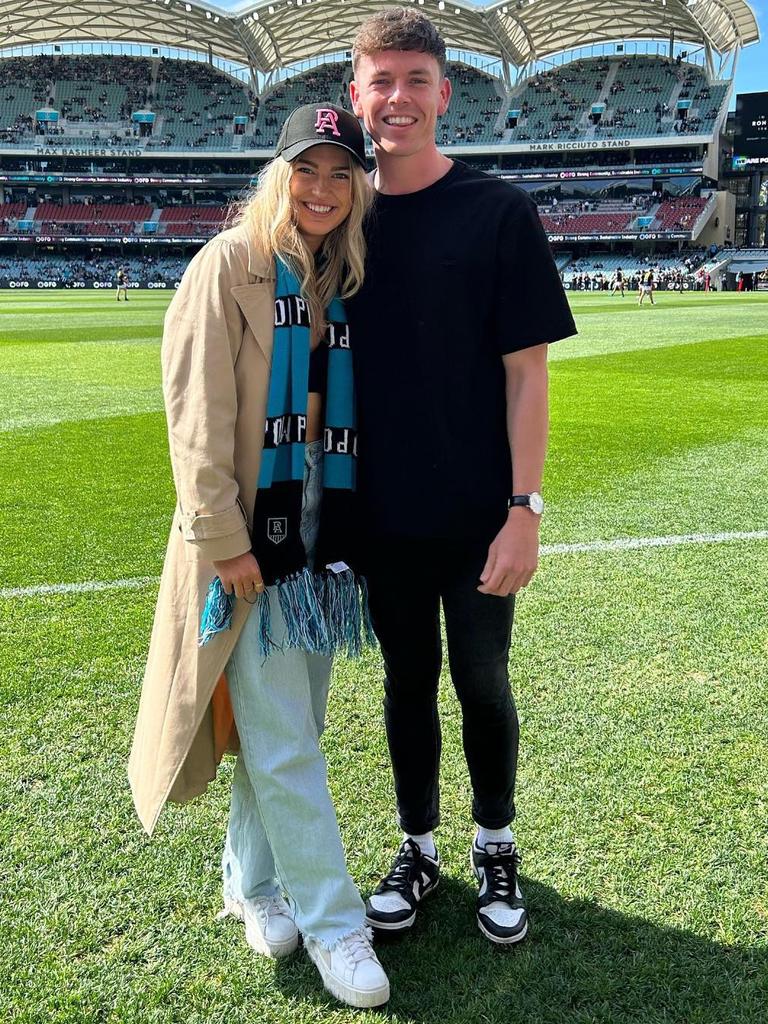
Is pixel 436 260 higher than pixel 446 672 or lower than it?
higher

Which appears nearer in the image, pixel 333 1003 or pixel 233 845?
pixel 333 1003

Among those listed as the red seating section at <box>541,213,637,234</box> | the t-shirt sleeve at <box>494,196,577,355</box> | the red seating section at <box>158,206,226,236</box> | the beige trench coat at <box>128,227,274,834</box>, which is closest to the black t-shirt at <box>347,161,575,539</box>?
the t-shirt sleeve at <box>494,196,577,355</box>

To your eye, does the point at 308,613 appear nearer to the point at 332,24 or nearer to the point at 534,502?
the point at 534,502

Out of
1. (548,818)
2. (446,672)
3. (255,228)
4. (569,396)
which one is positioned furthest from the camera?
(569,396)

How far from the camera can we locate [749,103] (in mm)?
69562

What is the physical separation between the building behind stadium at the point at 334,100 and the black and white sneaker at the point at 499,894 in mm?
58496

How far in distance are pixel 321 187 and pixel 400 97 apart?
1.07 ft

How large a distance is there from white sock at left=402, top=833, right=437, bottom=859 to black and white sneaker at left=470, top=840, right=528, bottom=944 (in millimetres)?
124

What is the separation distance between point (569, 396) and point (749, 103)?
7092 centimetres

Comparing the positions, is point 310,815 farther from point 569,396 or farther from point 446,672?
point 569,396

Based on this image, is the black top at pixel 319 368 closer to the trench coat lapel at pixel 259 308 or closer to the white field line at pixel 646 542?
the trench coat lapel at pixel 259 308

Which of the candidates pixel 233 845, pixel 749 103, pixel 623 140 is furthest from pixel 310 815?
pixel 749 103

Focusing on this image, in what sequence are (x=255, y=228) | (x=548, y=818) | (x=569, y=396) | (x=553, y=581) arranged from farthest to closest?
(x=569, y=396)
(x=553, y=581)
(x=548, y=818)
(x=255, y=228)

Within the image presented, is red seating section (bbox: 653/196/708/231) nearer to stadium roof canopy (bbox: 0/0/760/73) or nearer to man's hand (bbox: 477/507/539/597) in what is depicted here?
stadium roof canopy (bbox: 0/0/760/73)
